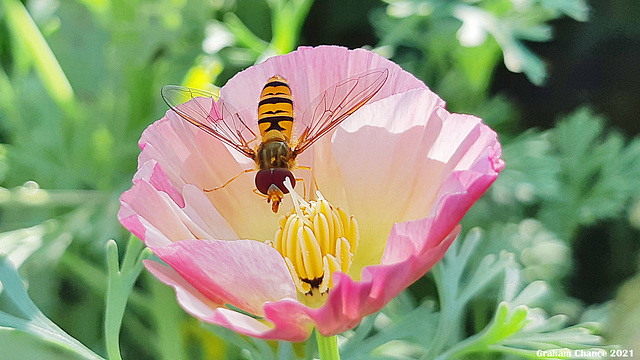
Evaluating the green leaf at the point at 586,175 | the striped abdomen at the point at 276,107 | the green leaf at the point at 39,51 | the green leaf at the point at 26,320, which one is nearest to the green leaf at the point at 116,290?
the green leaf at the point at 26,320

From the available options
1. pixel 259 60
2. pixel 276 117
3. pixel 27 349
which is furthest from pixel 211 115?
pixel 27 349

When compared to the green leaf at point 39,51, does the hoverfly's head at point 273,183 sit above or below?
below

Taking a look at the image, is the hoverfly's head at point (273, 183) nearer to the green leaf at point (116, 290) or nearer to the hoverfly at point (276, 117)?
the hoverfly at point (276, 117)

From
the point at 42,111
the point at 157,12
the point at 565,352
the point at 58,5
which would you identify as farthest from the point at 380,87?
the point at 58,5

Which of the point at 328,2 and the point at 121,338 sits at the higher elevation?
the point at 328,2

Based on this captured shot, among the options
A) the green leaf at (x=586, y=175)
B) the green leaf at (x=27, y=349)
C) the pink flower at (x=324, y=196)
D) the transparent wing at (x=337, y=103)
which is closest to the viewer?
the pink flower at (x=324, y=196)

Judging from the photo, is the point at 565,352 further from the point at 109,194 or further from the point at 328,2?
the point at 328,2

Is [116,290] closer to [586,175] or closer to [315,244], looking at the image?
[315,244]
